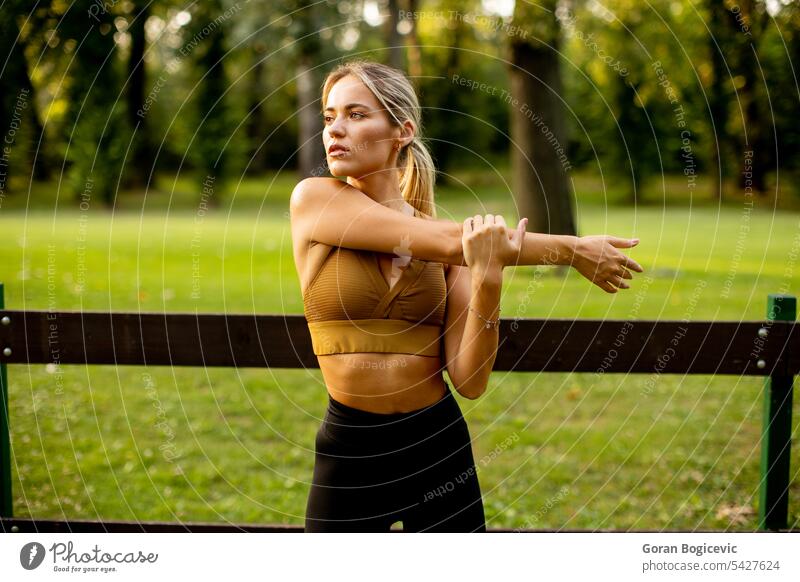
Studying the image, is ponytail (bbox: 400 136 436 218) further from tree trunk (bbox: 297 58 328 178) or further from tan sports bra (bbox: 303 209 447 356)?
tree trunk (bbox: 297 58 328 178)

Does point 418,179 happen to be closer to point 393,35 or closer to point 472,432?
point 472,432

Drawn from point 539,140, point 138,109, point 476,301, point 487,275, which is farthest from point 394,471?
point 138,109

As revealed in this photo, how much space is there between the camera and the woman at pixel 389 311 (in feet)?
8.12


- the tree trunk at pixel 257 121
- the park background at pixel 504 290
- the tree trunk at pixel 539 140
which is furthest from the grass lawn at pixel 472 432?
the tree trunk at pixel 257 121

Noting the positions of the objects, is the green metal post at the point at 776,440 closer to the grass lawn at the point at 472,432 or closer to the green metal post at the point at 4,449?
the grass lawn at the point at 472,432

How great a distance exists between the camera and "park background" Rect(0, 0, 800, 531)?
19.8 feet

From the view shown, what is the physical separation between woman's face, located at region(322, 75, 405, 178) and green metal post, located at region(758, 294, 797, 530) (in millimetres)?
2306

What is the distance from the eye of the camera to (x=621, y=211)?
1385 inches

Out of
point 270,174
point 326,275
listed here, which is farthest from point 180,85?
point 326,275

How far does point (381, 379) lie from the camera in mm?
2623

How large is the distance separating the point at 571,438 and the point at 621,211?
29.1 m

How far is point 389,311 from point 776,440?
2.39 metres

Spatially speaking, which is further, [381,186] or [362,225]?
[381,186]
